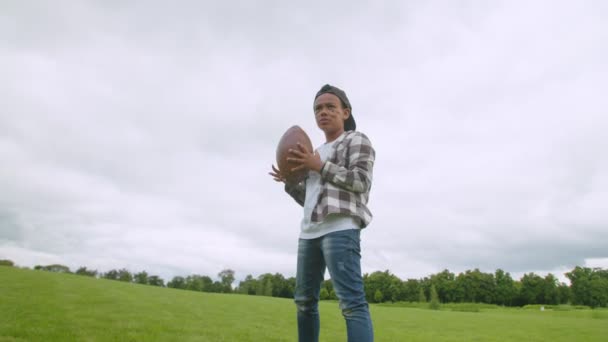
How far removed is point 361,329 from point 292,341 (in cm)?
430

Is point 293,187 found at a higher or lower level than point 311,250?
higher

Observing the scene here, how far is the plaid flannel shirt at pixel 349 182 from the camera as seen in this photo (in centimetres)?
258

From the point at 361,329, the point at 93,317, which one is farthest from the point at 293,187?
the point at 93,317

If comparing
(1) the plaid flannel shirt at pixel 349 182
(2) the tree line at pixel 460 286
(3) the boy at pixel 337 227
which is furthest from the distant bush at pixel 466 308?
(1) the plaid flannel shirt at pixel 349 182

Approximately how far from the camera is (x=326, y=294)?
83625mm

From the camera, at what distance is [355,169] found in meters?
2.62

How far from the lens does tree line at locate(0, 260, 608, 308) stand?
242ft

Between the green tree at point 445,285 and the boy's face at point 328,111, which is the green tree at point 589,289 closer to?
the green tree at point 445,285

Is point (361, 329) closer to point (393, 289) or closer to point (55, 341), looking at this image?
point (55, 341)

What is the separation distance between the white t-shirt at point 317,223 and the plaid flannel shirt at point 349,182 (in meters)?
0.04

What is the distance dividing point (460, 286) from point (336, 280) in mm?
85509

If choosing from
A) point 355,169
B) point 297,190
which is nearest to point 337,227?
point 355,169

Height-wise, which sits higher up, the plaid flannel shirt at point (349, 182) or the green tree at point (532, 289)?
the plaid flannel shirt at point (349, 182)

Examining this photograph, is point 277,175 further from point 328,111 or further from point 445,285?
point 445,285
